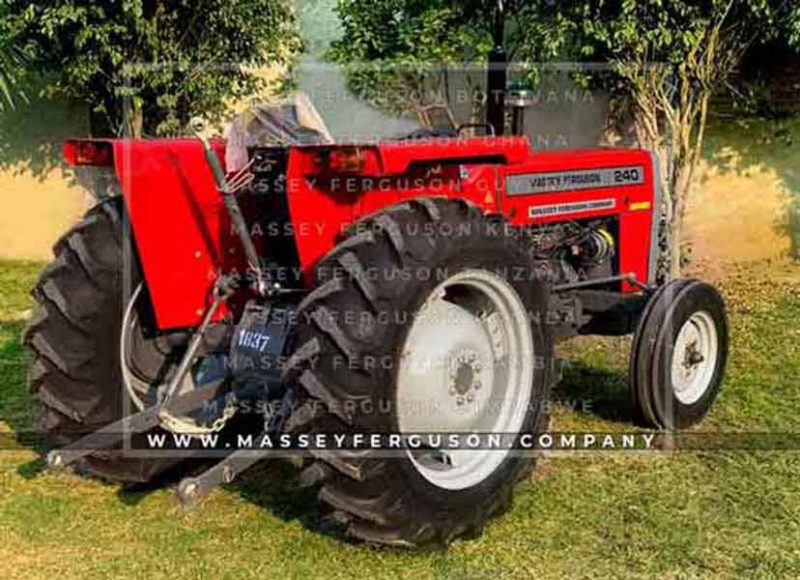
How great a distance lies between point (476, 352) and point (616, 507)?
2.62 feet

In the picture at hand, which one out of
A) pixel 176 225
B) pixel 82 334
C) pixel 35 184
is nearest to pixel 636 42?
pixel 176 225

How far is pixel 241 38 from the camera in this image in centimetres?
813

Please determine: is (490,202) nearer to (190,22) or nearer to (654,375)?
(654,375)

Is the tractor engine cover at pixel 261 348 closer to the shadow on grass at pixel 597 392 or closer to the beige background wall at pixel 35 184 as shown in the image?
the shadow on grass at pixel 597 392

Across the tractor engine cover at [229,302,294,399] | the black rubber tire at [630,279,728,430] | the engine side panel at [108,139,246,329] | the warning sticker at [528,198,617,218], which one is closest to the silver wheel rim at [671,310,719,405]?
the black rubber tire at [630,279,728,430]

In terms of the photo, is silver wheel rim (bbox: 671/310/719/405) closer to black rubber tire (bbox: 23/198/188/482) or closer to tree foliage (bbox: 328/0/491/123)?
black rubber tire (bbox: 23/198/188/482)

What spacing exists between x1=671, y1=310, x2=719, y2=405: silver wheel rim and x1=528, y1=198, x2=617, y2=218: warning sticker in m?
0.66

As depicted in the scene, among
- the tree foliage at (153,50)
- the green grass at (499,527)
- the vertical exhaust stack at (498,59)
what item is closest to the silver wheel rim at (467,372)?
the green grass at (499,527)

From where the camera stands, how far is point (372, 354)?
296 centimetres

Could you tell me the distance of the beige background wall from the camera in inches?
366

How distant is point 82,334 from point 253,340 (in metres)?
0.61

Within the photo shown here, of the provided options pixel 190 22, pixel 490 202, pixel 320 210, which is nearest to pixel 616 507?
pixel 490 202

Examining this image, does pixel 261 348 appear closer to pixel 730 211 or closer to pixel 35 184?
pixel 730 211

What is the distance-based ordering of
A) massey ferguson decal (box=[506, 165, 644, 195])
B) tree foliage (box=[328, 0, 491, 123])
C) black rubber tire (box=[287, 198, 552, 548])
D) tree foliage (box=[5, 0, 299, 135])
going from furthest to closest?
tree foliage (box=[328, 0, 491, 123]) < tree foliage (box=[5, 0, 299, 135]) < massey ferguson decal (box=[506, 165, 644, 195]) < black rubber tire (box=[287, 198, 552, 548])
